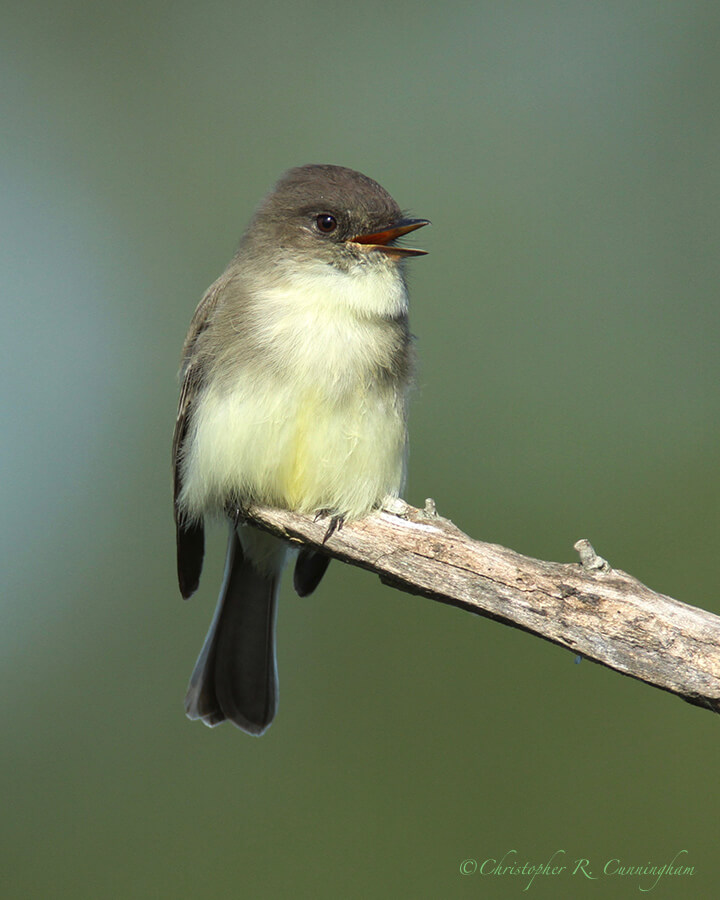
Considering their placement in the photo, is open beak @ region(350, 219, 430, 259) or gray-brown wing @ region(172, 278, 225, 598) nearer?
open beak @ region(350, 219, 430, 259)

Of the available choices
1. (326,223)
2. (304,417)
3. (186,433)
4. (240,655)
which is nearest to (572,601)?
(304,417)

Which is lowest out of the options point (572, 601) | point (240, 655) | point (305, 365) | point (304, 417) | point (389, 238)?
point (240, 655)

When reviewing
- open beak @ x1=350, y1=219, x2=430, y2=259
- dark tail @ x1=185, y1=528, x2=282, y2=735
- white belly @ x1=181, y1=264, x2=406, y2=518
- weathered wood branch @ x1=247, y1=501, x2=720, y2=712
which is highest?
open beak @ x1=350, y1=219, x2=430, y2=259

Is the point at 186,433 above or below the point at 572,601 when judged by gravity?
above

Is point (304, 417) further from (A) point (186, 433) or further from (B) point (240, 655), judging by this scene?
(B) point (240, 655)

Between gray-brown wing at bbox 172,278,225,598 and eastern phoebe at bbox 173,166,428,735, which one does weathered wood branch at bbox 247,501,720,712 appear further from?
gray-brown wing at bbox 172,278,225,598

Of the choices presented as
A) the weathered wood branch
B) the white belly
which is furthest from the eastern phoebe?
the weathered wood branch

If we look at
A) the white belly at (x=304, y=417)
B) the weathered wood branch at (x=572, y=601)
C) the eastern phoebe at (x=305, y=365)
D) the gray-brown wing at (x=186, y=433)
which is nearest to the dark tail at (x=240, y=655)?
the gray-brown wing at (x=186, y=433)

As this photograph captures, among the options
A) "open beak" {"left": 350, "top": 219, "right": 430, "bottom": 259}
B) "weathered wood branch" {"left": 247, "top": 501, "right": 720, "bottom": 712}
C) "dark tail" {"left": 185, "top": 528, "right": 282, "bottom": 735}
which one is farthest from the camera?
"dark tail" {"left": 185, "top": 528, "right": 282, "bottom": 735}
